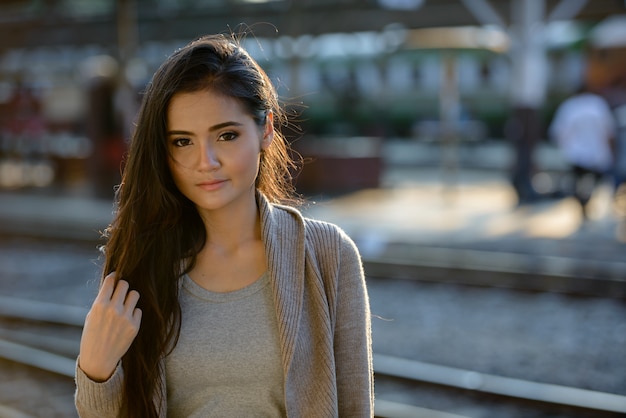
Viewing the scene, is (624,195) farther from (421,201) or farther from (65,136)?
(65,136)

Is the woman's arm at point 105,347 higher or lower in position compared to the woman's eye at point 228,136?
lower

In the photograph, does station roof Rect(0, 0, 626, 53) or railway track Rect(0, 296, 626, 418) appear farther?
station roof Rect(0, 0, 626, 53)

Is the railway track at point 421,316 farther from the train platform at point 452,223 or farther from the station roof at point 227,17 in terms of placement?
the station roof at point 227,17

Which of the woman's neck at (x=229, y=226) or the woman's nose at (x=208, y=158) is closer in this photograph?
the woman's nose at (x=208, y=158)

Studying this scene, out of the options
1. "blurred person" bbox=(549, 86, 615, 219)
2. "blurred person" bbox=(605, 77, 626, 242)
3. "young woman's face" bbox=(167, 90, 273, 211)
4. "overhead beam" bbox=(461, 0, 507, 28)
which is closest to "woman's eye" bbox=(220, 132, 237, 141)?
"young woman's face" bbox=(167, 90, 273, 211)

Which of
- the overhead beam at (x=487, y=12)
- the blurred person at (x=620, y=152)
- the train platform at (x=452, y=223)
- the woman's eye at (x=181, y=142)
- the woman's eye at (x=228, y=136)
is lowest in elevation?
the train platform at (x=452, y=223)

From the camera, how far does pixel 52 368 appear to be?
5.72m

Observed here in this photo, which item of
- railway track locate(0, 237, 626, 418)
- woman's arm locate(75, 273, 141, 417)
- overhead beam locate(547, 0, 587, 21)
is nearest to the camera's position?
woman's arm locate(75, 273, 141, 417)

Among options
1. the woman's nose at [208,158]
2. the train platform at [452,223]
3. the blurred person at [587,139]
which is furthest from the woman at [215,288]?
the blurred person at [587,139]

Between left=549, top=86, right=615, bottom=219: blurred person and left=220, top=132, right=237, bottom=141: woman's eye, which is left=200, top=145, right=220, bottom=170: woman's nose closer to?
left=220, top=132, right=237, bottom=141: woman's eye

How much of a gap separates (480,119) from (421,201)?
14.9 metres

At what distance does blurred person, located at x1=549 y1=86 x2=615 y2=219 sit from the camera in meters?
11.7

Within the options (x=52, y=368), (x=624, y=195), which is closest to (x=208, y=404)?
(x=52, y=368)

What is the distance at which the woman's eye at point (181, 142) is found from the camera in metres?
1.84
